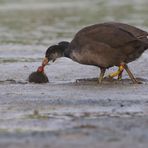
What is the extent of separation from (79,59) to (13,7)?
17.6m

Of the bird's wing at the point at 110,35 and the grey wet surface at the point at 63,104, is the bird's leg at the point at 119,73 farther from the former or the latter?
the bird's wing at the point at 110,35

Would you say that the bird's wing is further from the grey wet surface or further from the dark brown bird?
the grey wet surface

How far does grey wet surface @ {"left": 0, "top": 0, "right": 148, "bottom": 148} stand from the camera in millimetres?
7637

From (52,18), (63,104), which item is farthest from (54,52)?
(52,18)

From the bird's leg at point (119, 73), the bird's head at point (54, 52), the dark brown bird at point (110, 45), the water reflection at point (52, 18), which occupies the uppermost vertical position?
the dark brown bird at point (110, 45)

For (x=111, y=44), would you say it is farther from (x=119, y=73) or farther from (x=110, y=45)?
(x=119, y=73)

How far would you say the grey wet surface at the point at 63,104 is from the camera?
7637mm

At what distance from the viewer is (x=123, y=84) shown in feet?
39.7

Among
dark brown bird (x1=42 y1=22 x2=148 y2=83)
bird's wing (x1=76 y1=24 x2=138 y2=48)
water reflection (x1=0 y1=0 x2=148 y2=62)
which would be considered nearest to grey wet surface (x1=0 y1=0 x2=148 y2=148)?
water reflection (x1=0 y1=0 x2=148 y2=62)

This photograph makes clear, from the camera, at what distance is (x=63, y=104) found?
9.95 meters

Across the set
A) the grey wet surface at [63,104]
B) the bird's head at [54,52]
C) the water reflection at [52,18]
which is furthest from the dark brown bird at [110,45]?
the water reflection at [52,18]

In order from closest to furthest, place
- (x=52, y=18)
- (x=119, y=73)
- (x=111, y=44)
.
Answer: (x=111, y=44)
(x=119, y=73)
(x=52, y=18)

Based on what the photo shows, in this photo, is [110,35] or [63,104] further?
[110,35]

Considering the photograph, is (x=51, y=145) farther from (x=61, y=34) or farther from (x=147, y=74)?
(x=61, y=34)
